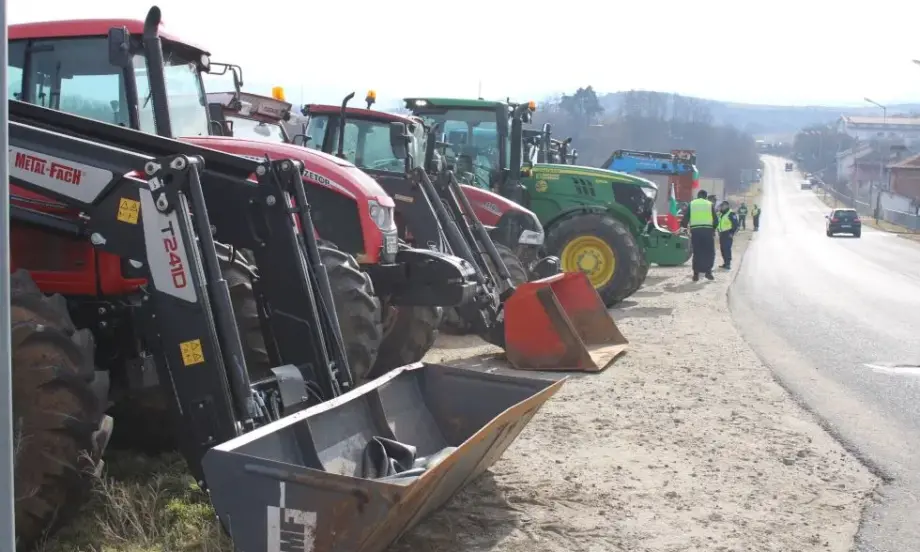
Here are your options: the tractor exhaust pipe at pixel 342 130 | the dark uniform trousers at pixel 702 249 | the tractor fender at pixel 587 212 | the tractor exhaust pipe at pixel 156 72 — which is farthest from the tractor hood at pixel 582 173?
the tractor exhaust pipe at pixel 156 72

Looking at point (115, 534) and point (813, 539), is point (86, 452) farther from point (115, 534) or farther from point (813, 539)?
point (813, 539)

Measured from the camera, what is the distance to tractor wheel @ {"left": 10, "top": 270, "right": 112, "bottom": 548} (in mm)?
4301

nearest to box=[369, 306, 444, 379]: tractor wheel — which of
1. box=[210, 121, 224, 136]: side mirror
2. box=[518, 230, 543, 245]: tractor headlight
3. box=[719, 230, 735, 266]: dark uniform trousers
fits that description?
box=[210, 121, 224, 136]: side mirror

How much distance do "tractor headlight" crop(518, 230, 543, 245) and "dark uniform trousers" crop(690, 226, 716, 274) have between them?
7632 millimetres

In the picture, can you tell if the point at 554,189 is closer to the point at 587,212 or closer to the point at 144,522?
the point at 587,212

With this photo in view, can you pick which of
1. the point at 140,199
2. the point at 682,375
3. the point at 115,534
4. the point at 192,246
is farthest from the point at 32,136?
the point at 682,375

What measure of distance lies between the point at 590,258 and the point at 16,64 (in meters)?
9.31

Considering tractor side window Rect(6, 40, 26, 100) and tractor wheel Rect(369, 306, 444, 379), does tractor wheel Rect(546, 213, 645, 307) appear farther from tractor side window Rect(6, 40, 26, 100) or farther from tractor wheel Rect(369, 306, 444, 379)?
tractor side window Rect(6, 40, 26, 100)

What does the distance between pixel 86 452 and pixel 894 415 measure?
5.82 metres

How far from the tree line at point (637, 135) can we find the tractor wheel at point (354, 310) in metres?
65.3

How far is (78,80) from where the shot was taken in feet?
21.5

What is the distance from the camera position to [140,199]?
15.0ft

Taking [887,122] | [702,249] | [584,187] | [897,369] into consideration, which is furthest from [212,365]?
[887,122]

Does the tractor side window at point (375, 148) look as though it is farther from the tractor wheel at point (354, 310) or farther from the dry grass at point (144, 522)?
the dry grass at point (144, 522)
